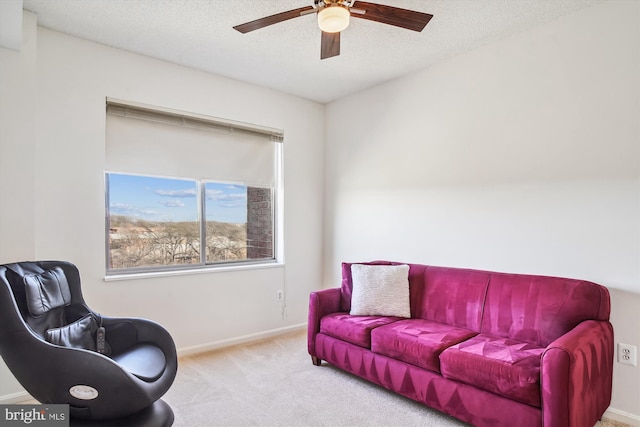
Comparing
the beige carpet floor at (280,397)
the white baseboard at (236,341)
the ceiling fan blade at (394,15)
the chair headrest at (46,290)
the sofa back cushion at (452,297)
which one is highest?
the ceiling fan blade at (394,15)

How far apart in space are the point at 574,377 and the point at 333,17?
2.14 meters

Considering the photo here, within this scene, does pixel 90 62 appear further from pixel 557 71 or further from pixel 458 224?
pixel 557 71

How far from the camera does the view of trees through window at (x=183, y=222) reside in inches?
126

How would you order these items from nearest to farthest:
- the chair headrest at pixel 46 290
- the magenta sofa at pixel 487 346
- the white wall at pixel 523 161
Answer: the magenta sofa at pixel 487 346 → the chair headrest at pixel 46 290 → the white wall at pixel 523 161

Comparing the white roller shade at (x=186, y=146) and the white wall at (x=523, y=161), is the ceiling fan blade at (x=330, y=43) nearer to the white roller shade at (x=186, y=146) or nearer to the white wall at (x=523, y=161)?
the white wall at (x=523, y=161)

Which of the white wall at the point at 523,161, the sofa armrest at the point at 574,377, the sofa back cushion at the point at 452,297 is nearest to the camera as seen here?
the sofa armrest at the point at 574,377

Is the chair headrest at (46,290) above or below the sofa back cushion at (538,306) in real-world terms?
above

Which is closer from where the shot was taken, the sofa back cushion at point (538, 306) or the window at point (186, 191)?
the sofa back cushion at point (538, 306)

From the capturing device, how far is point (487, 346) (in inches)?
90.0

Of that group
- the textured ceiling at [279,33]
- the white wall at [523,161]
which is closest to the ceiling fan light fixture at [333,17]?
the textured ceiling at [279,33]

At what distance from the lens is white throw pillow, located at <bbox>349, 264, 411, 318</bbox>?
9.93 ft

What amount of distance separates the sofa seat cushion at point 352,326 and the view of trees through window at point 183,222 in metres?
1.32

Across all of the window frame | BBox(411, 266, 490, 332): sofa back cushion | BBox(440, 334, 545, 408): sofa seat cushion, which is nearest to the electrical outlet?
BBox(440, 334, 545, 408): sofa seat cushion

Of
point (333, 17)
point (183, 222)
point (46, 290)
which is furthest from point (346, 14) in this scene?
point (183, 222)
